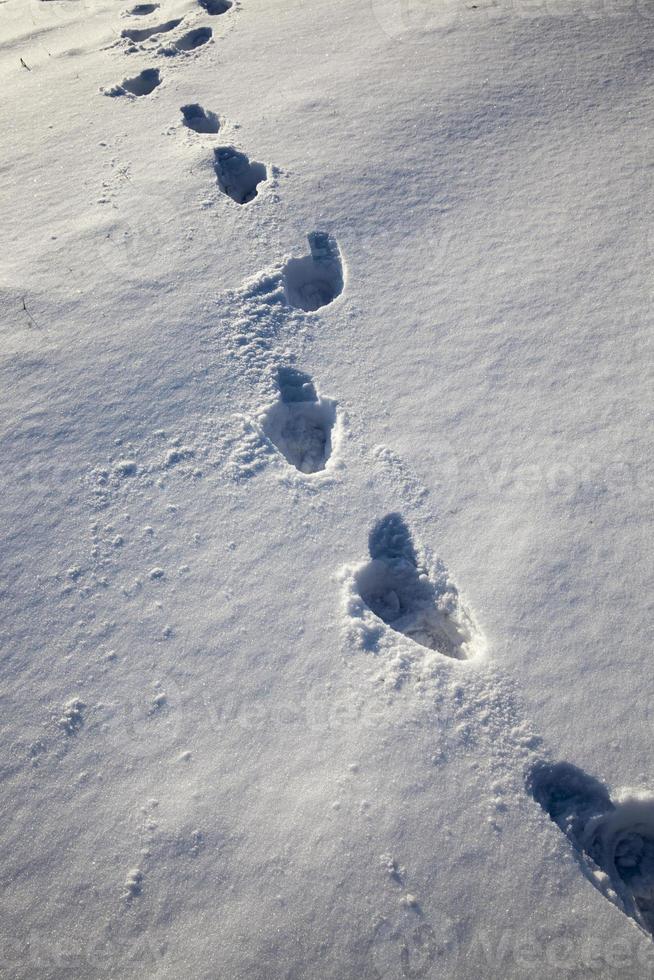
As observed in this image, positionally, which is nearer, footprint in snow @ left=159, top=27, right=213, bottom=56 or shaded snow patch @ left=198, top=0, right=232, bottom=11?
footprint in snow @ left=159, top=27, right=213, bottom=56

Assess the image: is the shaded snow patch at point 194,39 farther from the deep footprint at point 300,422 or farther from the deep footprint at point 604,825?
the deep footprint at point 604,825

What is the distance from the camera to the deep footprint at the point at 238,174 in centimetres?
338

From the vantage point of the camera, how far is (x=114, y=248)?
3070mm

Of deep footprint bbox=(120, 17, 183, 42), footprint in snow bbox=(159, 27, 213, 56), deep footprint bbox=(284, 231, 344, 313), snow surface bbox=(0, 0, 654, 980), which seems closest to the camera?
snow surface bbox=(0, 0, 654, 980)

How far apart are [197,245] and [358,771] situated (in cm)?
251

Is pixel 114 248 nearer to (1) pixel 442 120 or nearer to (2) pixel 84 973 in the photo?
(1) pixel 442 120

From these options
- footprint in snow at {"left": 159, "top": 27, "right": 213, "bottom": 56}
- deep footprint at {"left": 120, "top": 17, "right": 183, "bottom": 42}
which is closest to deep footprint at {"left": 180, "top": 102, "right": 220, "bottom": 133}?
footprint in snow at {"left": 159, "top": 27, "right": 213, "bottom": 56}

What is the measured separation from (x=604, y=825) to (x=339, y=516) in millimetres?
1301

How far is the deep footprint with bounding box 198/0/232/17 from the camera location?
14.5ft

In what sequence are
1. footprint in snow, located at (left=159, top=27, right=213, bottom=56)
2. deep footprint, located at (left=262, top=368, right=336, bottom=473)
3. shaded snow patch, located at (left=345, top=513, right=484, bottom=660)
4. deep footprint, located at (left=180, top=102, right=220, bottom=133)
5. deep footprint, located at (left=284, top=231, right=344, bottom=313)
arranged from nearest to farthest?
shaded snow patch, located at (left=345, top=513, right=484, bottom=660) < deep footprint, located at (left=262, top=368, right=336, bottom=473) < deep footprint, located at (left=284, top=231, right=344, bottom=313) < deep footprint, located at (left=180, top=102, right=220, bottom=133) < footprint in snow, located at (left=159, top=27, right=213, bottom=56)

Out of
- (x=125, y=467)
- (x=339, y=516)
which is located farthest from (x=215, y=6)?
(x=339, y=516)

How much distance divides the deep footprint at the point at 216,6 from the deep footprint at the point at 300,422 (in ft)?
11.4

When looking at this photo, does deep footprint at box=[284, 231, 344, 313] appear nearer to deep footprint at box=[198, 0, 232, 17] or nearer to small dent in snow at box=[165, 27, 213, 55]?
small dent in snow at box=[165, 27, 213, 55]

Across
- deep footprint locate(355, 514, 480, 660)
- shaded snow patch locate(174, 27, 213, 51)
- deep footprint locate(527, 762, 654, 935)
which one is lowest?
deep footprint locate(527, 762, 654, 935)
